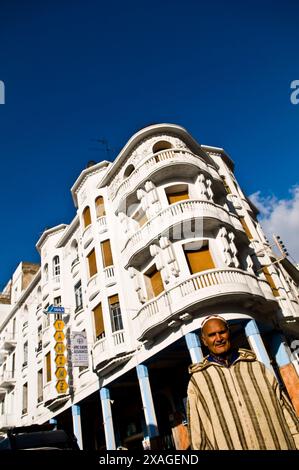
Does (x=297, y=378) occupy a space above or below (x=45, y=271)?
below

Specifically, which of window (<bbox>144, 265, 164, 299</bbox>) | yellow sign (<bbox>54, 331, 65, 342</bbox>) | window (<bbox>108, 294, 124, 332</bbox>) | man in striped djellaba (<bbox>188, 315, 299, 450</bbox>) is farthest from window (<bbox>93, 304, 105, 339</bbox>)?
man in striped djellaba (<bbox>188, 315, 299, 450</bbox>)

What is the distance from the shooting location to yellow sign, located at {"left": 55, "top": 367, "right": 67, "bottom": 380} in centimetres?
1689

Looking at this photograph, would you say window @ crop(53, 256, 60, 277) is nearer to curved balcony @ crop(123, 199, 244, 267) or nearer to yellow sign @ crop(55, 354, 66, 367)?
yellow sign @ crop(55, 354, 66, 367)

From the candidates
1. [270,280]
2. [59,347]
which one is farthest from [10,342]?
[270,280]

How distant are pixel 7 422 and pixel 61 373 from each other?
12.6 metres

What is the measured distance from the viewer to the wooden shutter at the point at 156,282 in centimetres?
1397

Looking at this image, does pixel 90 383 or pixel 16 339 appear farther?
pixel 16 339

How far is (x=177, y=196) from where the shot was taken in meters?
15.8

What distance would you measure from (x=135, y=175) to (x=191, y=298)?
779 cm

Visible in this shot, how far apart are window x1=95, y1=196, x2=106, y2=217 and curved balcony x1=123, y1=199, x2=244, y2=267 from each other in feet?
16.6

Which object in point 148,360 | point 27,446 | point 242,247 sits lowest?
point 27,446

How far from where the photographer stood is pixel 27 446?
8336 millimetres

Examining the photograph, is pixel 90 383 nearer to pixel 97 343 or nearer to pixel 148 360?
pixel 97 343

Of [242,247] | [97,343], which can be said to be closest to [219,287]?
[242,247]
